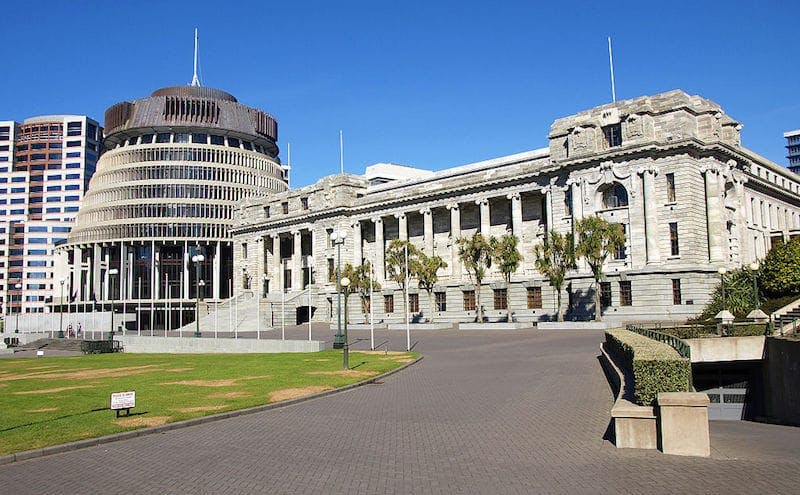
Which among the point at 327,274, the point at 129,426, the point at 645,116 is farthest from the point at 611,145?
the point at 129,426

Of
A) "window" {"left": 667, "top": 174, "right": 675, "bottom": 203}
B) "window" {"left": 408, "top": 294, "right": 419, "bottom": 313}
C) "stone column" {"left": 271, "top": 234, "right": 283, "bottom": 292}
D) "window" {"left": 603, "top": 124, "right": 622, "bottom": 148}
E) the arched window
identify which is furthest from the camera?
"stone column" {"left": 271, "top": 234, "right": 283, "bottom": 292}

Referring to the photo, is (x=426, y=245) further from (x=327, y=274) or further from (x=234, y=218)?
(x=234, y=218)

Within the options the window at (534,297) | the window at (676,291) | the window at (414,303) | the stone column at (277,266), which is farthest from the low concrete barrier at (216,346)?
the stone column at (277,266)

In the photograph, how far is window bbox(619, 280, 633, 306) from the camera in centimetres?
6219

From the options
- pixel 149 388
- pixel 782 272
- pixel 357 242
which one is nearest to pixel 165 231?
pixel 357 242

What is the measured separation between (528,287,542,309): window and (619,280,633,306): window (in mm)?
9882

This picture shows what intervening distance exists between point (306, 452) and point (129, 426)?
5746mm

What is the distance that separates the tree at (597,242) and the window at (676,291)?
587 centimetres

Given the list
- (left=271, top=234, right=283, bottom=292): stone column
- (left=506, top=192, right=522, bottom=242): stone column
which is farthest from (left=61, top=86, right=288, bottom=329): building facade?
(left=506, top=192, right=522, bottom=242): stone column

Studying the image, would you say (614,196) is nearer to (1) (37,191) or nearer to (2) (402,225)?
(2) (402,225)

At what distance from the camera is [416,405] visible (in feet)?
69.3

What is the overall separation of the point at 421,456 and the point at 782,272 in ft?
146

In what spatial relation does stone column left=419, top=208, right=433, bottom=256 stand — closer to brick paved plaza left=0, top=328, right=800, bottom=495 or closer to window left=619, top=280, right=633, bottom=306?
window left=619, top=280, right=633, bottom=306

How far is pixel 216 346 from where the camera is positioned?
167 ft
